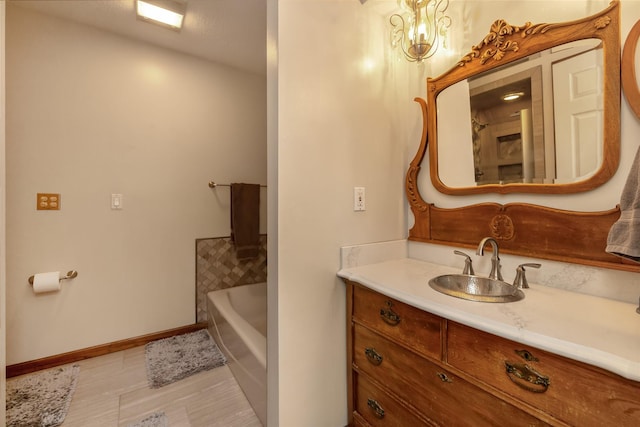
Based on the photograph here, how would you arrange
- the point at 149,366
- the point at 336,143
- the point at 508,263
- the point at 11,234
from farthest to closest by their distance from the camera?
the point at 149,366 → the point at 11,234 → the point at 336,143 → the point at 508,263

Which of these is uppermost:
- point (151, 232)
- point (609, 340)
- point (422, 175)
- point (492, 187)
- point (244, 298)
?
point (422, 175)

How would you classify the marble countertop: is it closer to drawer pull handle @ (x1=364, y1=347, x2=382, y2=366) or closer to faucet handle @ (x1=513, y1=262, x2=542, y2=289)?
faucet handle @ (x1=513, y1=262, x2=542, y2=289)

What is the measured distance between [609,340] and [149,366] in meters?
2.42

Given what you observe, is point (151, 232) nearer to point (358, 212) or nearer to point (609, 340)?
point (358, 212)

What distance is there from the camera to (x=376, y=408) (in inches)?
45.1

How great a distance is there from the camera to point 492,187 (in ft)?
4.03

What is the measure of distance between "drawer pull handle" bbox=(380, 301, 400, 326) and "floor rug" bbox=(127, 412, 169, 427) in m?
1.31

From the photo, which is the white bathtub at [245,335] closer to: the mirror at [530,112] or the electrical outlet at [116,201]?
the electrical outlet at [116,201]

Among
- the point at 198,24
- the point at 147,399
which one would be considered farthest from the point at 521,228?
the point at 198,24

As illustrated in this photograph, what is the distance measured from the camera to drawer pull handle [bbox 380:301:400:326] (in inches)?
41.4

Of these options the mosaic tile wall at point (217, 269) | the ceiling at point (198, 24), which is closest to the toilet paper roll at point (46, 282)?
the mosaic tile wall at point (217, 269)

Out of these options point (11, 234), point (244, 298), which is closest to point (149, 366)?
point (244, 298)

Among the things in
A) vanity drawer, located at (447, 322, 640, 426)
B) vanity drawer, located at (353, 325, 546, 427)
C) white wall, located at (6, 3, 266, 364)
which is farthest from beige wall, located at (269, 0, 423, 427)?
white wall, located at (6, 3, 266, 364)

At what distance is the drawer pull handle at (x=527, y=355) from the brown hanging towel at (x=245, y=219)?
2239 mm
